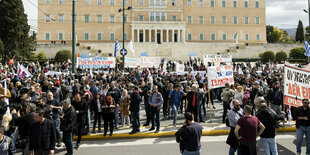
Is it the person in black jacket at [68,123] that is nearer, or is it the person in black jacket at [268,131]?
the person in black jacket at [268,131]

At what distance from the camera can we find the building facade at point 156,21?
64500mm

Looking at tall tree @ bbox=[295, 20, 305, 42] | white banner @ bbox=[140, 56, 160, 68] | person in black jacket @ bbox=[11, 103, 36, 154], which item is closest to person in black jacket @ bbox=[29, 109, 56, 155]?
person in black jacket @ bbox=[11, 103, 36, 154]

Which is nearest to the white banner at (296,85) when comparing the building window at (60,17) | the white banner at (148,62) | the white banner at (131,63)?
the white banner at (148,62)

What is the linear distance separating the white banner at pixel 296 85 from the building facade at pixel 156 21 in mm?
57551

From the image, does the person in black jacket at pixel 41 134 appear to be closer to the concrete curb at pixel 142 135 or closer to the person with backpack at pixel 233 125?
the concrete curb at pixel 142 135

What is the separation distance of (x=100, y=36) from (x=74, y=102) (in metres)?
59.6

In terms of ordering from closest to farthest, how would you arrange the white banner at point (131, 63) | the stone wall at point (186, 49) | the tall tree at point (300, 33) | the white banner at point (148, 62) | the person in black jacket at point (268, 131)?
the person in black jacket at point (268, 131), the white banner at point (148, 62), the white banner at point (131, 63), the stone wall at point (186, 49), the tall tree at point (300, 33)

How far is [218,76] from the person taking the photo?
11617 millimetres

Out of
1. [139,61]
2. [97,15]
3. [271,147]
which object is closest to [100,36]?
[97,15]

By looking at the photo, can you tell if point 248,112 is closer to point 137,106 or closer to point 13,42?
point 137,106

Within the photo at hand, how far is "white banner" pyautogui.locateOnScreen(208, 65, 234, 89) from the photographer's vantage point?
1149cm

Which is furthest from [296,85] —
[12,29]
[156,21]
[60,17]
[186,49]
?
[60,17]

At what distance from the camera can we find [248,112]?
230 inches

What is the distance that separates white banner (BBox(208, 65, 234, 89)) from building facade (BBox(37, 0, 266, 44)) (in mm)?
53556
